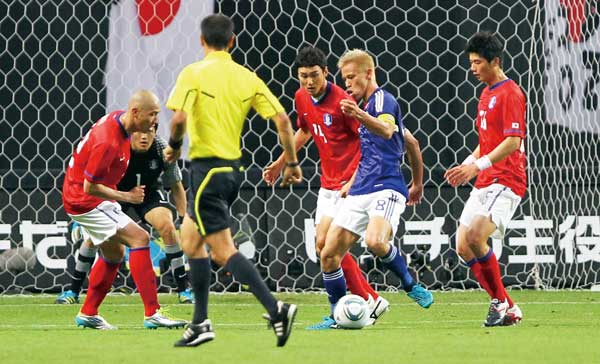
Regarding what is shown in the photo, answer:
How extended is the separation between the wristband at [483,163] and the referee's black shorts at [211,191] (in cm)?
188

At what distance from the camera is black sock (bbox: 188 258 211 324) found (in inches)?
245

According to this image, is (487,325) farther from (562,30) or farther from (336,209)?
(562,30)

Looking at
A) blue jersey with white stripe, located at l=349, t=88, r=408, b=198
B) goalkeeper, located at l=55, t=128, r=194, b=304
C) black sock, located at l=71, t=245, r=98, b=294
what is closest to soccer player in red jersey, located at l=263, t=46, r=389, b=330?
blue jersey with white stripe, located at l=349, t=88, r=408, b=198

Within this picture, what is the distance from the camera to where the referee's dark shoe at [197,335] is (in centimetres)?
613

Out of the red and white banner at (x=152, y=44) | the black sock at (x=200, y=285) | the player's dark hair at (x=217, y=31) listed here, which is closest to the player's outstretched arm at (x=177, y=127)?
the player's dark hair at (x=217, y=31)

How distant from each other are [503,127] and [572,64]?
380cm

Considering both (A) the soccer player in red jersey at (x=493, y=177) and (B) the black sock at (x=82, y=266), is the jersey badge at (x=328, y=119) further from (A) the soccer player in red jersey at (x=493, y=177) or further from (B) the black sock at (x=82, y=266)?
(B) the black sock at (x=82, y=266)

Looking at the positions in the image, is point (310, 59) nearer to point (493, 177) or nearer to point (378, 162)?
point (378, 162)

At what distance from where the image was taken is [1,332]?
7410mm

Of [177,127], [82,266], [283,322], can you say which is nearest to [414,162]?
[177,127]

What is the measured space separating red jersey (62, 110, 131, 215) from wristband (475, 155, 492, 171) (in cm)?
210

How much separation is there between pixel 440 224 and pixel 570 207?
Result: 1.20 m

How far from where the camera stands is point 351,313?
762 centimetres

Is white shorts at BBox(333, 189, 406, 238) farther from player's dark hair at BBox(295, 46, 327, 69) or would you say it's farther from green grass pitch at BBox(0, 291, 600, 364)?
player's dark hair at BBox(295, 46, 327, 69)
